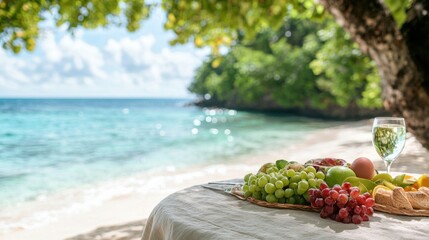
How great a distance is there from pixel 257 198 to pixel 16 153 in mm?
24889

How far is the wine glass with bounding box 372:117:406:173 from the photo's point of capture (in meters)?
2.47

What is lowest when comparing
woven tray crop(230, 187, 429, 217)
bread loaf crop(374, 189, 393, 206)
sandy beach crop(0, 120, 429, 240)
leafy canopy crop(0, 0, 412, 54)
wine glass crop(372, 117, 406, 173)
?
sandy beach crop(0, 120, 429, 240)

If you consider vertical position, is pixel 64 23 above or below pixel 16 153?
above

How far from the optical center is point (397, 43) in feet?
9.55

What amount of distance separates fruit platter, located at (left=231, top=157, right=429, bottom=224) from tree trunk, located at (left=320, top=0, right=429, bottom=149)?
2.41 ft

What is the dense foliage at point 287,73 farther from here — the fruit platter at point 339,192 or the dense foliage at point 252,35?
the fruit platter at point 339,192

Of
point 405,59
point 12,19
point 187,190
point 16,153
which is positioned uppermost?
point 12,19

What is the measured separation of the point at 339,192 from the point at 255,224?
369 millimetres

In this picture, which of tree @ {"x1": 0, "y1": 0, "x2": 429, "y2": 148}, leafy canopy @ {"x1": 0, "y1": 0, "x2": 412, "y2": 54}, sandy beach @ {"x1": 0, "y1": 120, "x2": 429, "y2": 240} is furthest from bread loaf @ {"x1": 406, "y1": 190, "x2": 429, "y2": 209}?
sandy beach @ {"x1": 0, "y1": 120, "x2": 429, "y2": 240}

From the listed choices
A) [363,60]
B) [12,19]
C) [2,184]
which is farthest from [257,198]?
[363,60]

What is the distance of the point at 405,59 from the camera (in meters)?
2.91

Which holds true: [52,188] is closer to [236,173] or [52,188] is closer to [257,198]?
[236,173]

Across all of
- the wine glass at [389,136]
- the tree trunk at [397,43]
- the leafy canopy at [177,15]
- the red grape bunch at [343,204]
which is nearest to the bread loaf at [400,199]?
the red grape bunch at [343,204]

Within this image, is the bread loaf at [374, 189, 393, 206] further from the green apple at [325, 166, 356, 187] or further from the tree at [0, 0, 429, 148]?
the tree at [0, 0, 429, 148]
